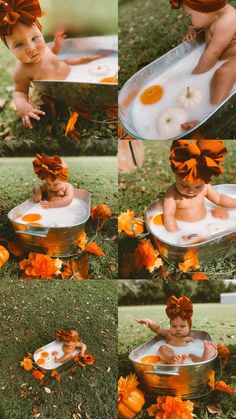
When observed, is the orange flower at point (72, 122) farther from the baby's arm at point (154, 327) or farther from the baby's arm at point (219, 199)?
the baby's arm at point (154, 327)

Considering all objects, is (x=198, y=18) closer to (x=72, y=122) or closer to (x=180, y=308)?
(x=72, y=122)

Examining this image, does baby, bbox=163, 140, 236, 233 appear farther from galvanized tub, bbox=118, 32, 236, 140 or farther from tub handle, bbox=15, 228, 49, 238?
tub handle, bbox=15, 228, 49, 238

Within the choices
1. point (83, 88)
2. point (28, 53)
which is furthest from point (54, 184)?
point (28, 53)

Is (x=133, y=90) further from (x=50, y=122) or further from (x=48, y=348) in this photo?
(x=48, y=348)

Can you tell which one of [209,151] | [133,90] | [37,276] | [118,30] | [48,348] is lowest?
[48,348]

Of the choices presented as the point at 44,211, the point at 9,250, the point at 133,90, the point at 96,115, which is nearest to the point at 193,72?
the point at 133,90

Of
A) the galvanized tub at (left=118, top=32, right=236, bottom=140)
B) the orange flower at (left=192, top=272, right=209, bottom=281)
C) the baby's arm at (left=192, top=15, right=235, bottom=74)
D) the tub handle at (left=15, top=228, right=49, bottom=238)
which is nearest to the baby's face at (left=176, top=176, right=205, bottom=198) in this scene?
the galvanized tub at (left=118, top=32, right=236, bottom=140)

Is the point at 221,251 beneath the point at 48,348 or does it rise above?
above
